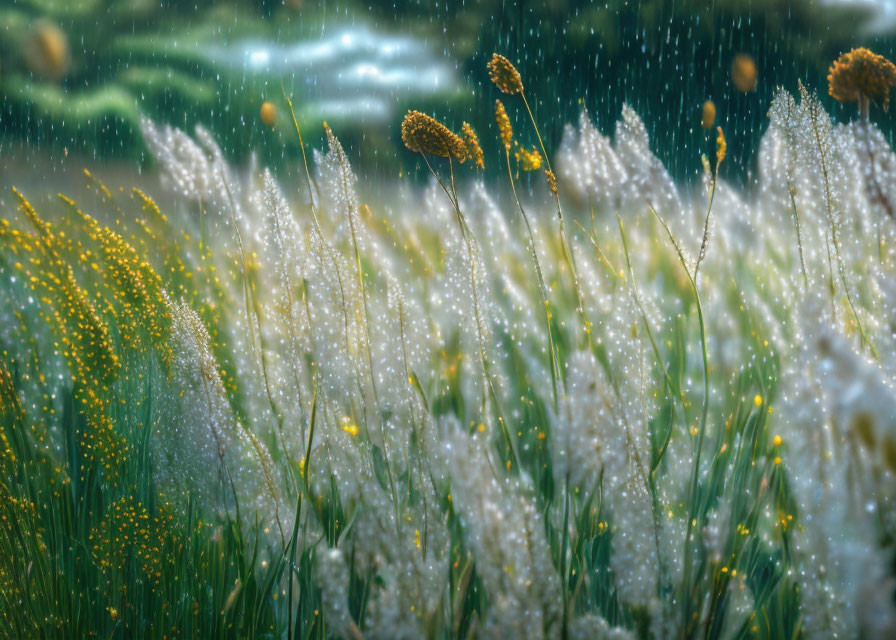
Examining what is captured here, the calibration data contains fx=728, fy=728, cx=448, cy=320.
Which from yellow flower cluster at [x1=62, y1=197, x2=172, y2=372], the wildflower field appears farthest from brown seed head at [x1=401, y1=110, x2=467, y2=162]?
yellow flower cluster at [x1=62, y1=197, x2=172, y2=372]

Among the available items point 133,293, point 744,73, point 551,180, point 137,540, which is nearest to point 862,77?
point 744,73

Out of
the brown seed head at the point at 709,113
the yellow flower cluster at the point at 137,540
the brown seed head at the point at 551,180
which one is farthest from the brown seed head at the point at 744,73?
the yellow flower cluster at the point at 137,540

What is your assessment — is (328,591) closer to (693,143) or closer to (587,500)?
(587,500)

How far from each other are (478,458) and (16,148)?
907 mm

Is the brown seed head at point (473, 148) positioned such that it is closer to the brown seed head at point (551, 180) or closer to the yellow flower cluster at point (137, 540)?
the brown seed head at point (551, 180)

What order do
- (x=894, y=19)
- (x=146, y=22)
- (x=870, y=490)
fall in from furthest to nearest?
(x=146, y=22)
(x=894, y=19)
(x=870, y=490)

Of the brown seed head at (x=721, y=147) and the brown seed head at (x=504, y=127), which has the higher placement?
the brown seed head at (x=504, y=127)

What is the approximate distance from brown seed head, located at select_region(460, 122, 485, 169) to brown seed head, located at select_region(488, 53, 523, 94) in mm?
79

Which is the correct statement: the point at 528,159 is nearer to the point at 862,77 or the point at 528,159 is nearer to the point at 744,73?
the point at 744,73

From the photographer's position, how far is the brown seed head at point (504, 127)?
1018 millimetres

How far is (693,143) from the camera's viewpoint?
3.32ft

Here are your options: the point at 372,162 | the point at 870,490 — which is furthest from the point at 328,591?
the point at 870,490

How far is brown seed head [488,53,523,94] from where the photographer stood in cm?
102

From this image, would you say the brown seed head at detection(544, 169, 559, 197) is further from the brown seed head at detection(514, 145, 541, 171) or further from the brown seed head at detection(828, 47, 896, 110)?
the brown seed head at detection(828, 47, 896, 110)
